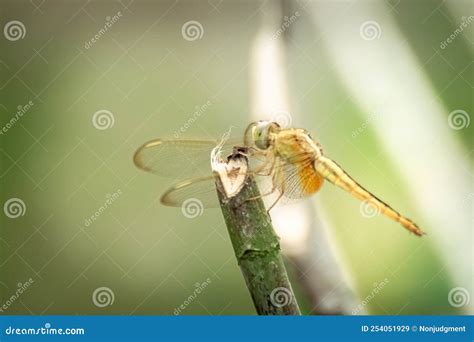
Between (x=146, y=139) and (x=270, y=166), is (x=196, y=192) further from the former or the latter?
(x=146, y=139)

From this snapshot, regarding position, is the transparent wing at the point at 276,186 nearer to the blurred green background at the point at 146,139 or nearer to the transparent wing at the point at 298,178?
the transparent wing at the point at 298,178

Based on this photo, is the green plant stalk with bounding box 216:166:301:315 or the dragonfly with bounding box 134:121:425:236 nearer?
the green plant stalk with bounding box 216:166:301:315

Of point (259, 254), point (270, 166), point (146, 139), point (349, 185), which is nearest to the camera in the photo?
point (259, 254)

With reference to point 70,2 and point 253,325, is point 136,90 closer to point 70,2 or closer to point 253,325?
point 70,2

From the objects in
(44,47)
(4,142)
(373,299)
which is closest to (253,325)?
(373,299)

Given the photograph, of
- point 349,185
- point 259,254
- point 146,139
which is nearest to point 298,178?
point 349,185

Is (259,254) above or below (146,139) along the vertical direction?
above

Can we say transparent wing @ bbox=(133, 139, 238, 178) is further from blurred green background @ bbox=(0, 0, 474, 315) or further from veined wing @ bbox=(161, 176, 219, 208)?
blurred green background @ bbox=(0, 0, 474, 315)

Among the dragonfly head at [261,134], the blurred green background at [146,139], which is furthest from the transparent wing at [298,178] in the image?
the blurred green background at [146,139]

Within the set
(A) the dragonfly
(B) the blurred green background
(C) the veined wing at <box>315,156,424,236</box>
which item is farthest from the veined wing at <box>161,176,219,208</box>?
(C) the veined wing at <box>315,156,424,236</box>
